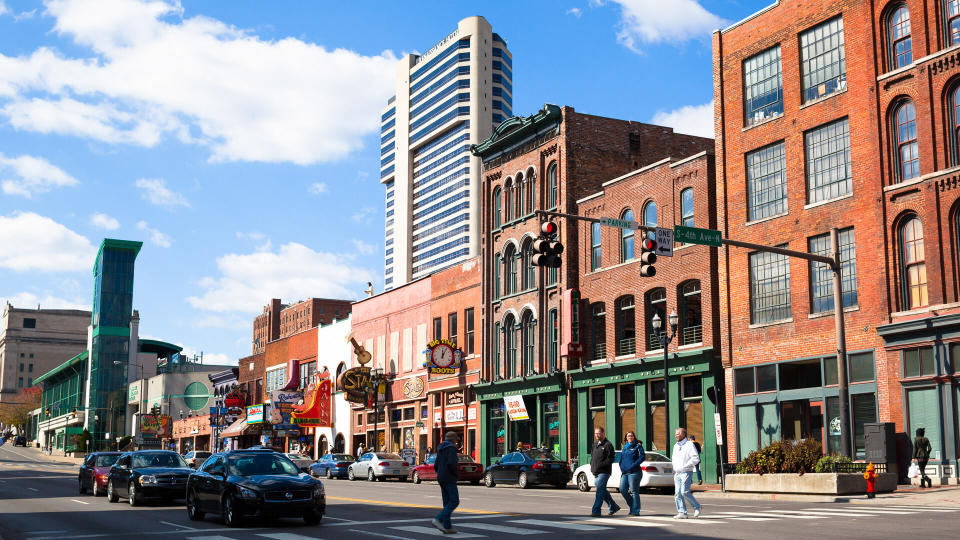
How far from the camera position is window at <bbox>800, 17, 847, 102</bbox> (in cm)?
3553

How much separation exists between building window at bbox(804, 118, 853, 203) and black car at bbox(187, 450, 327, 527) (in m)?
22.8

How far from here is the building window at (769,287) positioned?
36562 mm

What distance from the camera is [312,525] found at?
19.1 meters

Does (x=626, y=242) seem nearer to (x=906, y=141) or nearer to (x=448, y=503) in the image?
(x=906, y=141)

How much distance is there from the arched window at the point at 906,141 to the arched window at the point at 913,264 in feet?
5.15

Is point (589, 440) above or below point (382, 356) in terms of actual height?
below

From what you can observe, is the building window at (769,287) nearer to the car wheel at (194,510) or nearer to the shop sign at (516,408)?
the shop sign at (516,408)

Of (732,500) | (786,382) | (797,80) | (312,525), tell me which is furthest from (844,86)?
(312,525)

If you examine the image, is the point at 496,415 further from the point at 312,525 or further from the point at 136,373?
the point at 136,373

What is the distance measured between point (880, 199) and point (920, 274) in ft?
9.18

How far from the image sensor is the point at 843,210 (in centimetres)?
3450

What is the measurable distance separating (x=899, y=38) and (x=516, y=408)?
1033 inches

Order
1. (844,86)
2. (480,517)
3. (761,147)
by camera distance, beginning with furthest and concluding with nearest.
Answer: (761,147) → (844,86) → (480,517)

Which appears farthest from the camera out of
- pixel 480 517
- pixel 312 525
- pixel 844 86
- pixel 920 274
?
pixel 844 86
